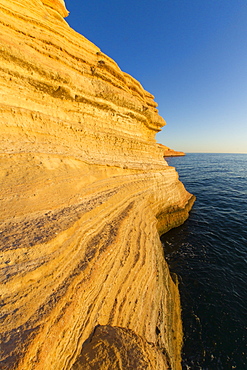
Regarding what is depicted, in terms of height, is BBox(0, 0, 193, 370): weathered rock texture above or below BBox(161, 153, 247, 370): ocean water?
above

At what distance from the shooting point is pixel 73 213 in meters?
5.16

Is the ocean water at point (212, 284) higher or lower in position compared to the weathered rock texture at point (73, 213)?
lower

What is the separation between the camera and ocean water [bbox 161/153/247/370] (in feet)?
16.2

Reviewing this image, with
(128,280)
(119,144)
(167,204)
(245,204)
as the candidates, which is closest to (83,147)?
(119,144)

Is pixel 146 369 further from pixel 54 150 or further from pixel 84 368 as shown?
pixel 54 150

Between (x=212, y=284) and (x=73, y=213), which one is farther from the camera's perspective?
(x=212, y=284)

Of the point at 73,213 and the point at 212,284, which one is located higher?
the point at 73,213

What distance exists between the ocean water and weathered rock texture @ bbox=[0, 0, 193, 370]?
67 centimetres

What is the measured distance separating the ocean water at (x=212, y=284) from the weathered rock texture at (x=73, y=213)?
669mm

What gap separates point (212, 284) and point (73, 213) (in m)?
7.18

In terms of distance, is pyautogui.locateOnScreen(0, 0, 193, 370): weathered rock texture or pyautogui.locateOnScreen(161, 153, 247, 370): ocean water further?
pyautogui.locateOnScreen(161, 153, 247, 370): ocean water

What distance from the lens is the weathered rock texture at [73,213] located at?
3.00 metres

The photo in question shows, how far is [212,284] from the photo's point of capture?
7.01 meters

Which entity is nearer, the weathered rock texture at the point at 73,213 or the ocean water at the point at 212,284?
the weathered rock texture at the point at 73,213
